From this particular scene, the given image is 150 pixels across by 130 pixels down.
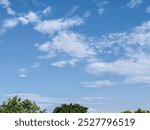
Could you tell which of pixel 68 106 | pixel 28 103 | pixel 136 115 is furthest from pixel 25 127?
pixel 68 106

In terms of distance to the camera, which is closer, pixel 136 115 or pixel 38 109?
pixel 136 115

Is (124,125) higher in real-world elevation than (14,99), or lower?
lower

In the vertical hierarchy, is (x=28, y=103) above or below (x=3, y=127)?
above

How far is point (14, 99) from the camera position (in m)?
103

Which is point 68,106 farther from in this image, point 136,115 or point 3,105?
point 136,115

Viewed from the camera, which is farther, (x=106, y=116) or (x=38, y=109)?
(x=38, y=109)

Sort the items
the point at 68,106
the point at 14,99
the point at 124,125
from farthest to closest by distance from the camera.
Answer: the point at 68,106
the point at 14,99
the point at 124,125

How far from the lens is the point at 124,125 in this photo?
Answer: 24.8 m

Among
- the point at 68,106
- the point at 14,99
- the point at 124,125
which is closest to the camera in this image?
the point at 124,125

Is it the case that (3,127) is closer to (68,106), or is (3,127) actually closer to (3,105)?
(3,105)

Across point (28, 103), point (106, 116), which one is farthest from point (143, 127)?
point (28, 103)

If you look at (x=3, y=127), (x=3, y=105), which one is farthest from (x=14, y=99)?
(x=3, y=127)

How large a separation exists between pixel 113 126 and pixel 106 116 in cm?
73

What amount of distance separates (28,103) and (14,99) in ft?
11.9
